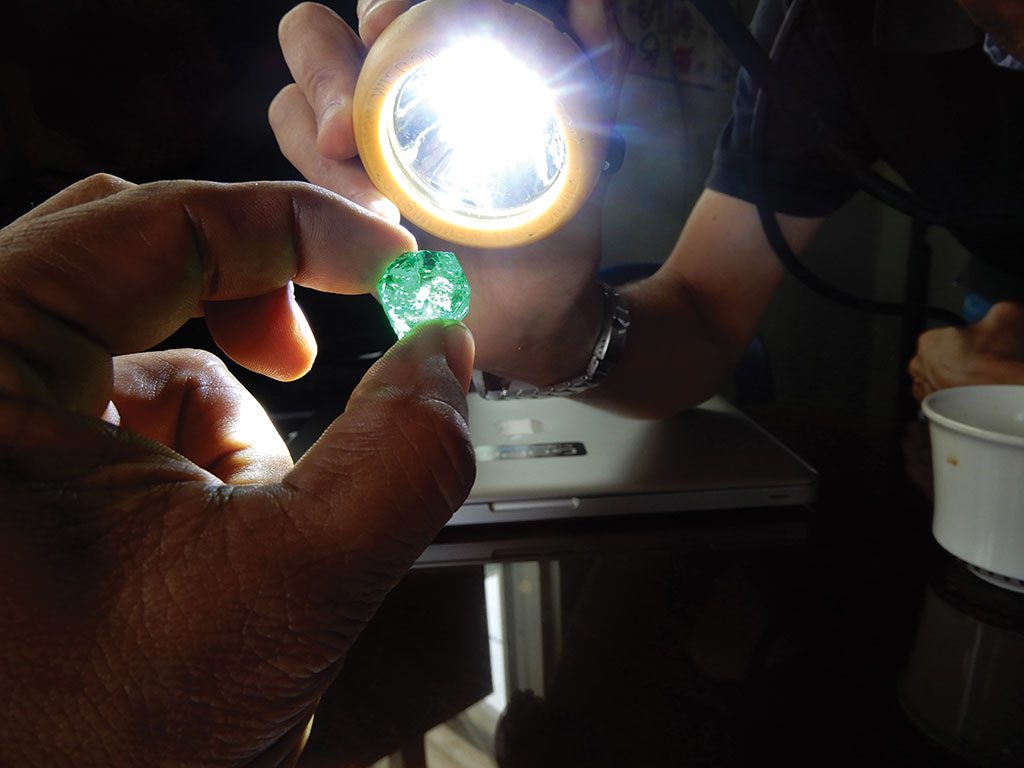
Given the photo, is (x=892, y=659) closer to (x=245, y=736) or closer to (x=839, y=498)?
(x=839, y=498)

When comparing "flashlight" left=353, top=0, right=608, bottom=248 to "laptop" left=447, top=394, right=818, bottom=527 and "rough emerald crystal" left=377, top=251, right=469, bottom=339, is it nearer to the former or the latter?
"rough emerald crystal" left=377, top=251, right=469, bottom=339

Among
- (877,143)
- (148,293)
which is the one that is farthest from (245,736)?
(877,143)

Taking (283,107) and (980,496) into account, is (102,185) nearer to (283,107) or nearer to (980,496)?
(283,107)

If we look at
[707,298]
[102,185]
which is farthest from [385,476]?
[707,298]

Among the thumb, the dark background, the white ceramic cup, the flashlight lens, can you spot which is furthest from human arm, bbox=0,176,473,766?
the dark background

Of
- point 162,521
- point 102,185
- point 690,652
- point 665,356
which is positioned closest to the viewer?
point 162,521

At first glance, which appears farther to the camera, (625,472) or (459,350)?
(625,472)

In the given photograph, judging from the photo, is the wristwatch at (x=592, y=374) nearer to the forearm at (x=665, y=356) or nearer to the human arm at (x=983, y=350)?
the forearm at (x=665, y=356)

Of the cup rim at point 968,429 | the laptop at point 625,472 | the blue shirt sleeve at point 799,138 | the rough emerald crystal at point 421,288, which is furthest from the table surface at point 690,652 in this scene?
the blue shirt sleeve at point 799,138
